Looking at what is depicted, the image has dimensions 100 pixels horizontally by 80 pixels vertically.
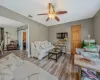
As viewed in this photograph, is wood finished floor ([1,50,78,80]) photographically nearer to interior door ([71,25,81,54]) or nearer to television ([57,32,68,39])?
interior door ([71,25,81,54])

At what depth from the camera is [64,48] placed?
5.71 m

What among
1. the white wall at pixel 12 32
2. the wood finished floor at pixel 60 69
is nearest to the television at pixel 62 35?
the wood finished floor at pixel 60 69

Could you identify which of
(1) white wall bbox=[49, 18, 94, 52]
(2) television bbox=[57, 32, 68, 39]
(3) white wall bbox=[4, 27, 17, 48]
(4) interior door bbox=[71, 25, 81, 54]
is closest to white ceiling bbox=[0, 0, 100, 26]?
(1) white wall bbox=[49, 18, 94, 52]

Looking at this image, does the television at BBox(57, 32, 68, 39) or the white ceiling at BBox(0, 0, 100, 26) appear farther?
the television at BBox(57, 32, 68, 39)

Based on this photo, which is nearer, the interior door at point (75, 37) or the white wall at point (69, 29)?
the white wall at point (69, 29)

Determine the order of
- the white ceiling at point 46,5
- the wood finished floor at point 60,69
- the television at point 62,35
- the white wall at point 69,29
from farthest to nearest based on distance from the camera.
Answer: the television at point 62,35
the white wall at point 69,29
the white ceiling at point 46,5
the wood finished floor at point 60,69

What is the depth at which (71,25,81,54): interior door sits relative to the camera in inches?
203

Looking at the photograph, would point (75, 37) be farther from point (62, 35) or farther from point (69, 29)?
point (62, 35)

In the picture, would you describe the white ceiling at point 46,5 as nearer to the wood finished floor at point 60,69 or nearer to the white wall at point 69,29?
the white wall at point 69,29

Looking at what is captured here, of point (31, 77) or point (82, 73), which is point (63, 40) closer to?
point (82, 73)

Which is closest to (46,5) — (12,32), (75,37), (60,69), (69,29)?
(60,69)

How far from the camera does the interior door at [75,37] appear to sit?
16.9 ft

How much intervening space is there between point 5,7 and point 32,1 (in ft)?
4.41

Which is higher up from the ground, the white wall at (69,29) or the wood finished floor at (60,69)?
the white wall at (69,29)
